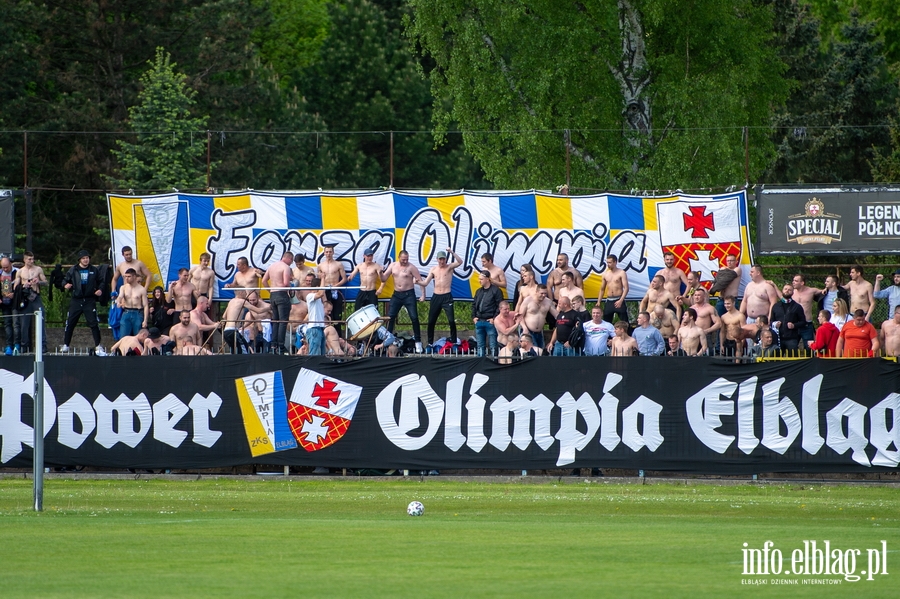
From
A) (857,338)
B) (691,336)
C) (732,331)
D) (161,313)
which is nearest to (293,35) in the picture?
(161,313)

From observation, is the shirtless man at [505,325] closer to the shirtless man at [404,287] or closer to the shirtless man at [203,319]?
the shirtless man at [404,287]

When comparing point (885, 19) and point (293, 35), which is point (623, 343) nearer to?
point (885, 19)

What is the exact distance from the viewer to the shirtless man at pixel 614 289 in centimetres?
2450

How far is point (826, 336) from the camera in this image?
70.6 ft

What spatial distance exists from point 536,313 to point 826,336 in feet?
17.4

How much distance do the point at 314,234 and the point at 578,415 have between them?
8282mm

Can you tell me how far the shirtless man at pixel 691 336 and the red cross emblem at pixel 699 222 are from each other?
3.53 meters

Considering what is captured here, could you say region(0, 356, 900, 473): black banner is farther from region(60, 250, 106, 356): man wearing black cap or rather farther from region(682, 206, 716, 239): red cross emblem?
region(682, 206, 716, 239): red cross emblem

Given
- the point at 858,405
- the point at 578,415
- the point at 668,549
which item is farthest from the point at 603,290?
the point at 668,549

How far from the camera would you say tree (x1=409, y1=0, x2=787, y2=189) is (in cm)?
3369

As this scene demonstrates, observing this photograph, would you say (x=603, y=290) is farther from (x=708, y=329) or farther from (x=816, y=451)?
(x=816, y=451)

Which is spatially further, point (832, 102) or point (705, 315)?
point (832, 102)

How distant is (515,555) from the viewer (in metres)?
11.6

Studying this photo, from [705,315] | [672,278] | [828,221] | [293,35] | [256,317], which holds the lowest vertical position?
[705,315]
